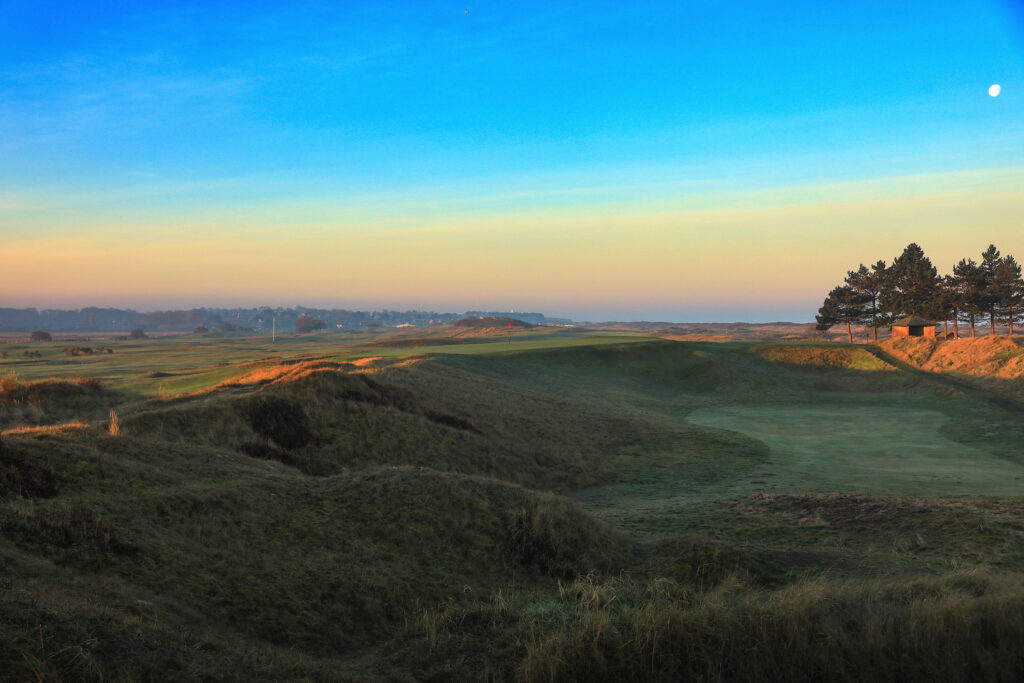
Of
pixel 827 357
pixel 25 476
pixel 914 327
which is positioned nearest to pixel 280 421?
pixel 25 476

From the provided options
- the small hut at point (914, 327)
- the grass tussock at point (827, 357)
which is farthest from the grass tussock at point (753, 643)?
the small hut at point (914, 327)

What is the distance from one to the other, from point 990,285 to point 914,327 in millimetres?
9310

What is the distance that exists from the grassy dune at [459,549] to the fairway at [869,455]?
22cm

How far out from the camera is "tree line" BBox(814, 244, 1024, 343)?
67.9 meters

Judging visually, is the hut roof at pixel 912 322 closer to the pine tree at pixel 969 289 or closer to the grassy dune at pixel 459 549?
the pine tree at pixel 969 289

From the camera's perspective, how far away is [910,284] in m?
75.8

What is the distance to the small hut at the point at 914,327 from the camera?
6781 centimetres

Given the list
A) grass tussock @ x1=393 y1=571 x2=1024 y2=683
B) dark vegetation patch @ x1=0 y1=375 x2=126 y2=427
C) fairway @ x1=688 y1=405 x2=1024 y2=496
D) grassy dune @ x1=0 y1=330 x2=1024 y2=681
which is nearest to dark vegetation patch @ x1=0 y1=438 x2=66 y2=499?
grassy dune @ x1=0 y1=330 x2=1024 y2=681

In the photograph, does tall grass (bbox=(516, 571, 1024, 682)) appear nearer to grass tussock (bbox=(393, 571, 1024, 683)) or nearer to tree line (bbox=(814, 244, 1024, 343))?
grass tussock (bbox=(393, 571, 1024, 683))

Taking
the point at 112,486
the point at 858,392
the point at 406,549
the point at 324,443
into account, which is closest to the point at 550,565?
the point at 406,549

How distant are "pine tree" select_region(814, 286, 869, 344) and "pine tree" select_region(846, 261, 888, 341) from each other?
0.50 metres

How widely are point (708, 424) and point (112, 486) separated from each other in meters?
30.2

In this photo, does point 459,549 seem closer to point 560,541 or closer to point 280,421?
point 560,541

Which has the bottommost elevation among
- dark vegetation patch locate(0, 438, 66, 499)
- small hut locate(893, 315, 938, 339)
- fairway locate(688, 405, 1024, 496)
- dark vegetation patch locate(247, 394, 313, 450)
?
fairway locate(688, 405, 1024, 496)
